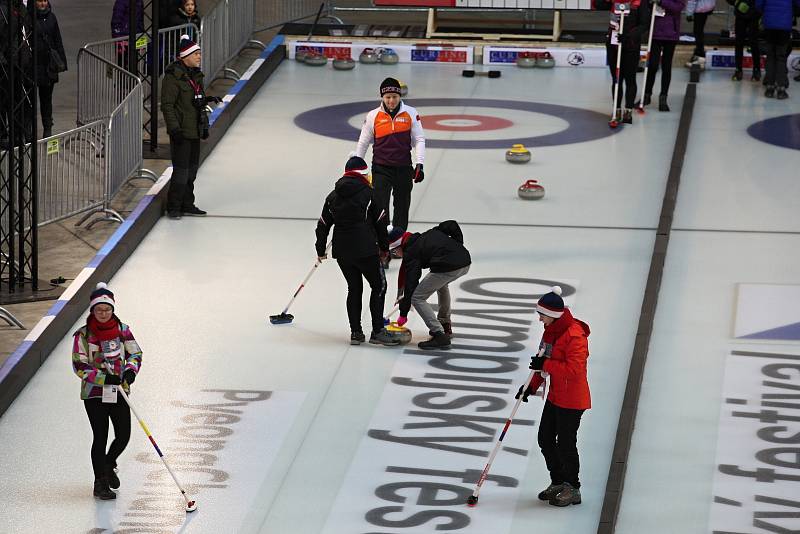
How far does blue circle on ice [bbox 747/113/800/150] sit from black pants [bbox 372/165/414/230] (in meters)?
6.72

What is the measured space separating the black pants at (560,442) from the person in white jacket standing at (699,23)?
14.1 meters

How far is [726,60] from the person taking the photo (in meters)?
24.2

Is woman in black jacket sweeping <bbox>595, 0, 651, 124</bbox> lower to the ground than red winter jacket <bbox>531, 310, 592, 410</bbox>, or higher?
higher

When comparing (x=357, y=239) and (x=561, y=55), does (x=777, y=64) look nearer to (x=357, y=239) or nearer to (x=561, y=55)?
(x=561, y=55)

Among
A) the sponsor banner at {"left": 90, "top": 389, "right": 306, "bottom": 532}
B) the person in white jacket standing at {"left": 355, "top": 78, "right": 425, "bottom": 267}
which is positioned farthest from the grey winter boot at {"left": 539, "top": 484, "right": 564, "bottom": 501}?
the person in white jacket standing at {"left": 355, "top": 78, "right": 425, "bottom": 267}

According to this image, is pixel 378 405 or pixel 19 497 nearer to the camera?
pixel 19 497

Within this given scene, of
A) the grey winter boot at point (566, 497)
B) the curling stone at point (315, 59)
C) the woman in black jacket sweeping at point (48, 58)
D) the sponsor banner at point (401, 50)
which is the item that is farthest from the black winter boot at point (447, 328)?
the sponsor banner at point (401, 50)

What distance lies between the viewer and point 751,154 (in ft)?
64.3

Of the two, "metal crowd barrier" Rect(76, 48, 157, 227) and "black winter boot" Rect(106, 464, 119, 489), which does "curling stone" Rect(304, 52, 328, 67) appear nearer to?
"metal crowd barrier" Rect(76, 48, 157, 227)

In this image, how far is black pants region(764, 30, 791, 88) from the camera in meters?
21.8

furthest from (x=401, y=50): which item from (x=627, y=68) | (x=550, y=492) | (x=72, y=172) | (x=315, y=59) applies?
(x=550, y=492)

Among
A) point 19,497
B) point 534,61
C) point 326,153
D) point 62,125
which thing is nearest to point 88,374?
point 19,497

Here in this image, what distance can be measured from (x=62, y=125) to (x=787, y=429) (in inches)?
481

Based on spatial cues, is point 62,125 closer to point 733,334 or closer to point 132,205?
point 132,205
